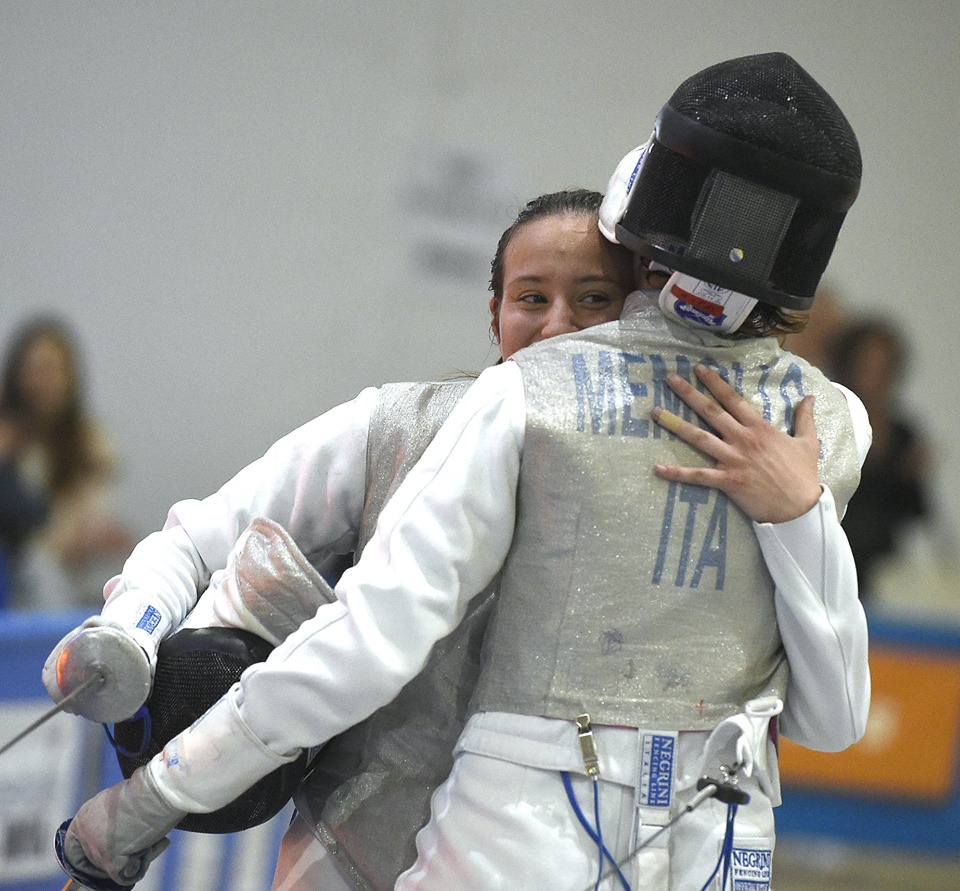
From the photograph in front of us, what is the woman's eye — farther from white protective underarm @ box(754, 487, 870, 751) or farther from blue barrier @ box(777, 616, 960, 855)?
blue barrier @ box(777, 616, 960, 855)

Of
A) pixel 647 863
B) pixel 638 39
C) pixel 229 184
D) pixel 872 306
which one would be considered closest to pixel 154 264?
Answer: pixel 229 184

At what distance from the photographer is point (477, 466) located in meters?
1.30

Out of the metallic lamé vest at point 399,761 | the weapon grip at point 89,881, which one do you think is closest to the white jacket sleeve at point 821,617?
the metallic lamé vest at point 399,761

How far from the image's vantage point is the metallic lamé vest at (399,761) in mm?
1527

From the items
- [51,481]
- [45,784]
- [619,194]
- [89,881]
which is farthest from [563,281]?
[51,481]

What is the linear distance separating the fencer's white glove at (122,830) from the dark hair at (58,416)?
283 centimetres

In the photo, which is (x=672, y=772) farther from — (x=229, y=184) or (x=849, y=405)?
(x=229, y=184)

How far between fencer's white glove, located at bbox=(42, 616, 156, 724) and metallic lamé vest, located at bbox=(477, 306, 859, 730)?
1.28 feet

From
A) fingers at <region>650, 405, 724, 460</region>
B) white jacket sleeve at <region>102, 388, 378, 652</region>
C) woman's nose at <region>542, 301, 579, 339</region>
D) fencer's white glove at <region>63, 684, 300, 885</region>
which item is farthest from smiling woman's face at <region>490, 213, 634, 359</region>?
fencer's white glove at <region>63, 684, 300, 885</region>

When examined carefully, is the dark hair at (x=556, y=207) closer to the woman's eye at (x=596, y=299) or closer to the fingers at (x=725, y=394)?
the woman's eye at (x=596, y=299)

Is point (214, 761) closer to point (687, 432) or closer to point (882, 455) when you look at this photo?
point (687, 432)

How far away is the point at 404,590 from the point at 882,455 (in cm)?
410

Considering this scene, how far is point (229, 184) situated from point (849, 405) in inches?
130

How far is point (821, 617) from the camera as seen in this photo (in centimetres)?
136
